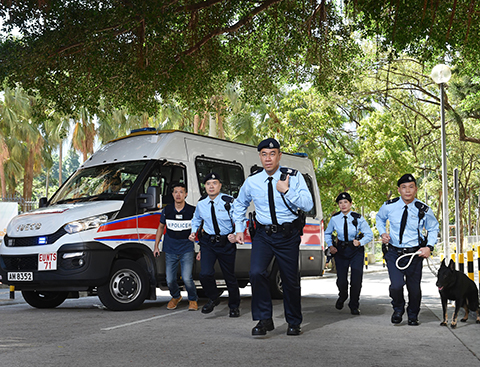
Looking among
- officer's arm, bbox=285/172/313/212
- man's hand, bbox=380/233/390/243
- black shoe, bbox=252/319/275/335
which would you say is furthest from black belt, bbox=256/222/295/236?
man's hand, bbox=380/233/390/243

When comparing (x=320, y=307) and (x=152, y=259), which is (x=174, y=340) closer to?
(x=152, y=259)

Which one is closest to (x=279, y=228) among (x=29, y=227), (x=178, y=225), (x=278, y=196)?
(x=278, y=196)

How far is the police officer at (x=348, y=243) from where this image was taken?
9.66 metres

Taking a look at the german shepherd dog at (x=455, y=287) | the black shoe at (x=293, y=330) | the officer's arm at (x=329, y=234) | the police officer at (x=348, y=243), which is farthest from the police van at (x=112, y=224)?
the german shepherd dog at (x=455, y=287)

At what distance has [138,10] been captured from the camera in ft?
35.2

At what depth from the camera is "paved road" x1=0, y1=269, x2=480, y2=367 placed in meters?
5.48

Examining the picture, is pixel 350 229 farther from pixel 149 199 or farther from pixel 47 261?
pixel 47 261

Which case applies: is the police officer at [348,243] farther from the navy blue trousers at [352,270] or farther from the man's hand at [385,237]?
the man's hand at [385,237]

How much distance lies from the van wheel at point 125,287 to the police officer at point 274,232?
306 cm

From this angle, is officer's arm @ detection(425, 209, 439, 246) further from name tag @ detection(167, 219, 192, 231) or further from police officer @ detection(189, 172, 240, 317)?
name tag @ detection(167, 219, 192, 231)

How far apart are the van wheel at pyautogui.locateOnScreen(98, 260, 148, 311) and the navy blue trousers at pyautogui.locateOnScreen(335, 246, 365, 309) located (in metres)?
3.04

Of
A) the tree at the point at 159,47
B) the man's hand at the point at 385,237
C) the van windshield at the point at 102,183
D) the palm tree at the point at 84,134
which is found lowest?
the man's hand at the point at 385,237

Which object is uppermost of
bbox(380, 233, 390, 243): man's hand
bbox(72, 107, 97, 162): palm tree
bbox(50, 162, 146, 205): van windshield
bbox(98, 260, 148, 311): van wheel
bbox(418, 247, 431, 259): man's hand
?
bbox(72, 107, 97, 162): palm tree

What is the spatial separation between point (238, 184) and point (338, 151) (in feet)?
59.9
